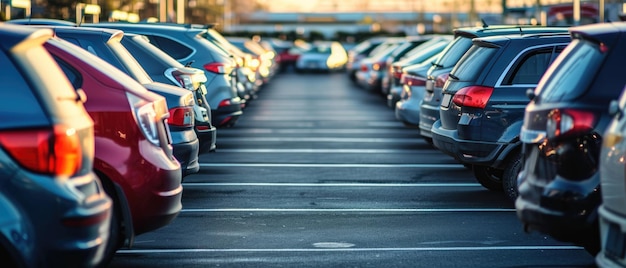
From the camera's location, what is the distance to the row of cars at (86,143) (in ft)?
20.2

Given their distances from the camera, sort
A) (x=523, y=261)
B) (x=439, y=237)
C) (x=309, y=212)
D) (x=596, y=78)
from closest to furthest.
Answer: (x=596, y=78) → (x=523, y=261) → (x=439, y=237) → (x=309, y=212)

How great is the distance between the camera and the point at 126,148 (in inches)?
315

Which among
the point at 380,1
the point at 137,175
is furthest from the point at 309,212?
the point at 380,1

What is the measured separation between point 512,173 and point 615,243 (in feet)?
17.4

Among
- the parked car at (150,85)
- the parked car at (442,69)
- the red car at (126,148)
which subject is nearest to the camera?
the red car at (126,148)

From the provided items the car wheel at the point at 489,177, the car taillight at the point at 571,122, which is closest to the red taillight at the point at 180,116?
the car wheel at the point at 489,177

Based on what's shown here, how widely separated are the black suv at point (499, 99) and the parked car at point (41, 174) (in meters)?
5.93

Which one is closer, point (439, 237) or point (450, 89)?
point (439, 237)

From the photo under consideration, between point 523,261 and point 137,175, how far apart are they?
269 cm

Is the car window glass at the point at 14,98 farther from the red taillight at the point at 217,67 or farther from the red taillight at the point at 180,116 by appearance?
the red taillight at the point at 217,67

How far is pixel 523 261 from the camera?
29.0 ft

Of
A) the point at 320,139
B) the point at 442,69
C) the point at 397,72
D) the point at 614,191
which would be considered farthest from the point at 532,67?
the point at 397,72

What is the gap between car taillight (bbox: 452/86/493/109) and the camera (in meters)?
11.8

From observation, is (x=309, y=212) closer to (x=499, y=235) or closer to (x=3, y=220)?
(x=499, y=235)
